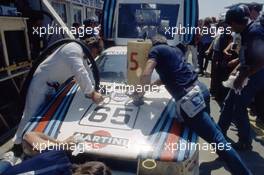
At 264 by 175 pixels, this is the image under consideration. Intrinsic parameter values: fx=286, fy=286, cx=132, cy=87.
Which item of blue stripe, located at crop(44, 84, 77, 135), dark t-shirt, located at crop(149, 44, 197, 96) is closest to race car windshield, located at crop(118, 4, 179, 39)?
blue stripe, located at crop(44, 84, 77, 135)

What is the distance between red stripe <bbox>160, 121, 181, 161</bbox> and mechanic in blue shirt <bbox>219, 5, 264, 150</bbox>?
3.88 ft

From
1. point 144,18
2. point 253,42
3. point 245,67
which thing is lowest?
point 245,67

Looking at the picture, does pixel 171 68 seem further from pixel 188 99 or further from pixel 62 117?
pixel 62 117

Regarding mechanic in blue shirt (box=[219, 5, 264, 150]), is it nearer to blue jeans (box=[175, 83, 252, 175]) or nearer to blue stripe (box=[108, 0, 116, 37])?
blue jeans (box=[175, 83, 252, 175])

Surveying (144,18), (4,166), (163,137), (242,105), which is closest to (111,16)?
(144,18)

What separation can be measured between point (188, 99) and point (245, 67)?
3.48ft

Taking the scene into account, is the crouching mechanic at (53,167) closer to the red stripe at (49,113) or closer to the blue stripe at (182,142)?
the blue stripe at (182,142)

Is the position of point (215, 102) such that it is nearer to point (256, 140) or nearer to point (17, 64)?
point (256, 140)

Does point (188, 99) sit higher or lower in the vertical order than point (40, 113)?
higher

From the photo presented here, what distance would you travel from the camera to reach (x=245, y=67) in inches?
136

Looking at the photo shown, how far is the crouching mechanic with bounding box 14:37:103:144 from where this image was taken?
10.3ft

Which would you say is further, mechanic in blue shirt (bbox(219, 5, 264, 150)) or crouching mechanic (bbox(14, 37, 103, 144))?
mechanic in blue shirt (bbox(219, 5, 264, 150))

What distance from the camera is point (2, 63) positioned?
189 inches

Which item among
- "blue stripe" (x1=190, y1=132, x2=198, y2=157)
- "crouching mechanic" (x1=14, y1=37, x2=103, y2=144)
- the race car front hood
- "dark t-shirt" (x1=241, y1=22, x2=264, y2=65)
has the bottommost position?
"blue stripe" (x1=190, y1=132, x2=198, y2=157)
